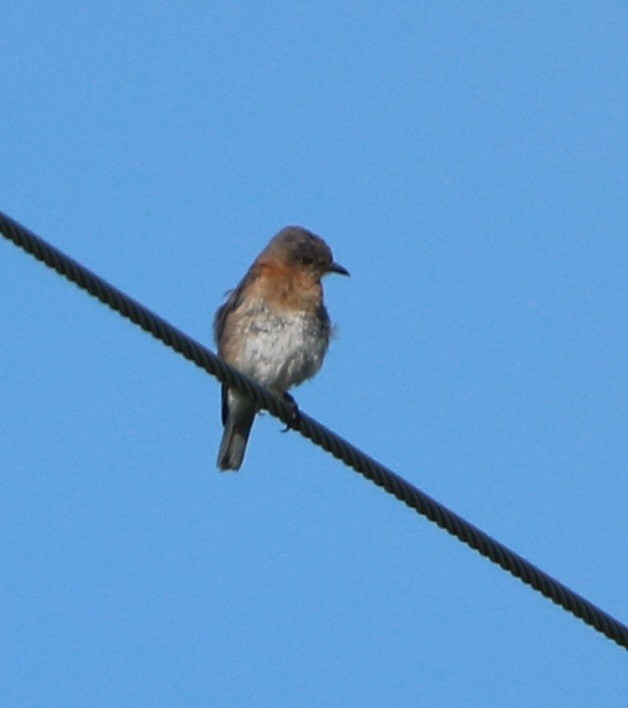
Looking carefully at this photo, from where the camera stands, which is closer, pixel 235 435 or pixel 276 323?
pixel 276 323

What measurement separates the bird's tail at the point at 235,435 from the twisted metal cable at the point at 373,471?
4.26 meters

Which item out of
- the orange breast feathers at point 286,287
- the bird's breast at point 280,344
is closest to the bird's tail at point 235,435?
the bird's breast at point 280,344

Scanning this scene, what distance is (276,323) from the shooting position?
10.3m

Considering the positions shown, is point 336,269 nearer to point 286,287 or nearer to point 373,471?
point 286,287

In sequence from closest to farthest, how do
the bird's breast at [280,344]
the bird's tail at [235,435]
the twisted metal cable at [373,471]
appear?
1. the twisted metal cable at [373,471]
2. the bird's breast at [280,344]
3. the bird's tail at [235,435]

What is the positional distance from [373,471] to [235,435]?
4.63 meters

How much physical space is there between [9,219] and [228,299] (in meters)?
5.52

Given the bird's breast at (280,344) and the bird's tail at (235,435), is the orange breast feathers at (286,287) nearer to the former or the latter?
the bird's breast at (280,344)

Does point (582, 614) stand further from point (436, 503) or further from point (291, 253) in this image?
point (291, 253)

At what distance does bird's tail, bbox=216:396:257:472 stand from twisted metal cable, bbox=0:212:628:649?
14.0ft

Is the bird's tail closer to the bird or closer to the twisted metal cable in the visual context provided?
the bird

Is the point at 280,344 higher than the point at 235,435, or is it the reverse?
the point at 280,344

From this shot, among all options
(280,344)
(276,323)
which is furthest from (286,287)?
(280,344)

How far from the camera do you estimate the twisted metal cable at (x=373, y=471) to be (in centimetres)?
574
